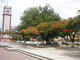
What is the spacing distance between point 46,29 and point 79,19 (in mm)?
16180

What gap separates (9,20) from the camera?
48094 millimetres

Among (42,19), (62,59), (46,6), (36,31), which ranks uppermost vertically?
(46,6)

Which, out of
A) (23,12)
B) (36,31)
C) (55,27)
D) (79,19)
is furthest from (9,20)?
(79,19)

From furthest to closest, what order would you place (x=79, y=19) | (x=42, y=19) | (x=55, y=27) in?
(x=42, y=19) → (x=55, y=27) → (x=79, y=19)

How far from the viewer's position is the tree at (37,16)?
41156 millimetres

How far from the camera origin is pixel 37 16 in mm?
41938

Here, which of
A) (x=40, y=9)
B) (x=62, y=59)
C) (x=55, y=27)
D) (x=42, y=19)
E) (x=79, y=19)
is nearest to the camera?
(x=62, y=59)

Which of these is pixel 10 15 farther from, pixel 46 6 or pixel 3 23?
pixel 46 6

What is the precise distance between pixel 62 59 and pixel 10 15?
33.2m

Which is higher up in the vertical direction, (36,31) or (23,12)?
(23,12)

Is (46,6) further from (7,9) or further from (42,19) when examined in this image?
(7,9)

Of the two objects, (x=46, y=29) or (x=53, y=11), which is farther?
(x=53, y=11)

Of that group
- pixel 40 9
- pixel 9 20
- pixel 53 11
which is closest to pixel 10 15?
pixel 9 20

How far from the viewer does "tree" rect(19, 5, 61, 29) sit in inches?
1620
